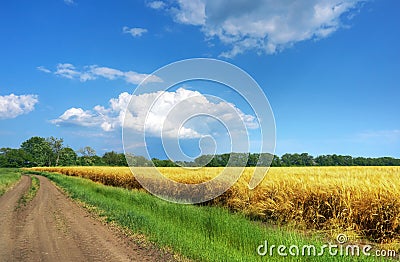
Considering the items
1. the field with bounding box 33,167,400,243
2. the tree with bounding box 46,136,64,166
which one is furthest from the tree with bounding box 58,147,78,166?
the field with bounding box 33,167,400,243

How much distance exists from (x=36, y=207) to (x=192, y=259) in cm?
1175

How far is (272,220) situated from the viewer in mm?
10414

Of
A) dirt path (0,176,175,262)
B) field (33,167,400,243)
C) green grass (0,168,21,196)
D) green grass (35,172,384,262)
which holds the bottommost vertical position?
green grass (0,168,21,196)

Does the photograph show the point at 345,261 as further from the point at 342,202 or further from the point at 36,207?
the point at 36,207

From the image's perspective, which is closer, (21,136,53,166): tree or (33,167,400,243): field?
(33,167,400,243): field

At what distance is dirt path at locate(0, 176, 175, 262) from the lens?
6.57m

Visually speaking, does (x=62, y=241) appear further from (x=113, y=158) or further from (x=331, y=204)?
(x=113, y=158)

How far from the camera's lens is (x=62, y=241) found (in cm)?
786

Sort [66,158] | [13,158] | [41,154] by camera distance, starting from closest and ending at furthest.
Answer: [13,158], [41,154], [66,158]

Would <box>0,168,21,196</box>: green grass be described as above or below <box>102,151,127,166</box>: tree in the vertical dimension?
below

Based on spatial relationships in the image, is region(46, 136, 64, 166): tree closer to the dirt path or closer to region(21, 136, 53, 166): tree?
region(21, 136, 53, 166): tree

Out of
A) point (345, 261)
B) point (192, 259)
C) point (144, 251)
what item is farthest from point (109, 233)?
point (345, 261)

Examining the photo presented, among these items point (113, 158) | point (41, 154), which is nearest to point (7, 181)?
point (113, 158)

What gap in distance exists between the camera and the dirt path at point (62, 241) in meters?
6.57
